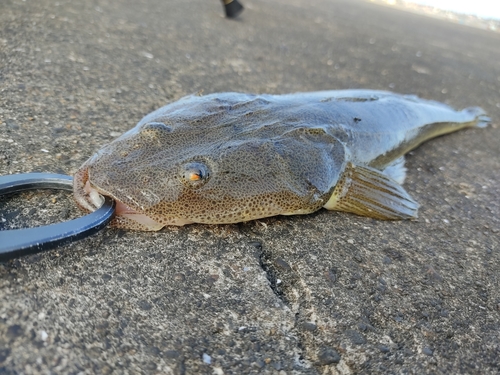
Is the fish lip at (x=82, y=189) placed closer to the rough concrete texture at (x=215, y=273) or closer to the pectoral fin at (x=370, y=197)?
the rough concrete texture at (x=215, y=273)

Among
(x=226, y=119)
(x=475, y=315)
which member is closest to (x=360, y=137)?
(x=226, y=119)

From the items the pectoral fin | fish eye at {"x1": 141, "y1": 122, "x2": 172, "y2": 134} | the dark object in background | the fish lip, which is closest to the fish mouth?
the fish lip

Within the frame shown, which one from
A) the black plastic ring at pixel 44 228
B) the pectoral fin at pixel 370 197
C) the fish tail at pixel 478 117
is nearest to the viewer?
the black plastic ring at pixel 44 228

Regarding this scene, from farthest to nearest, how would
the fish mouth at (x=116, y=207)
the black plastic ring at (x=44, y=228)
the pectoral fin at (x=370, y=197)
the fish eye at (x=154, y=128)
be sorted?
1. the pectoral fin at (x=370, y=197)
2. the fish eye at (x=154, y=128)
3. the fish mouth at (x=116, y=207)
4. the black plastic ring at (x=44, y=228)

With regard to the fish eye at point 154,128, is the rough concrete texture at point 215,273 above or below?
below

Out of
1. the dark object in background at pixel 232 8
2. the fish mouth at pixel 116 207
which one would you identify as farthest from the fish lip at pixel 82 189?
the dark object in background at pixel 232 8

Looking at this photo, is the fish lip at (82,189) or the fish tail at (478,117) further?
the fish tail at (478,117)

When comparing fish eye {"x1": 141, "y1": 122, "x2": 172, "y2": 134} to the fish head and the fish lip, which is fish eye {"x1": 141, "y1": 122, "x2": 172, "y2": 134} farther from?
the fish lip

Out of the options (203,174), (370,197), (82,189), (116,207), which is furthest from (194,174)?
(370,197)
